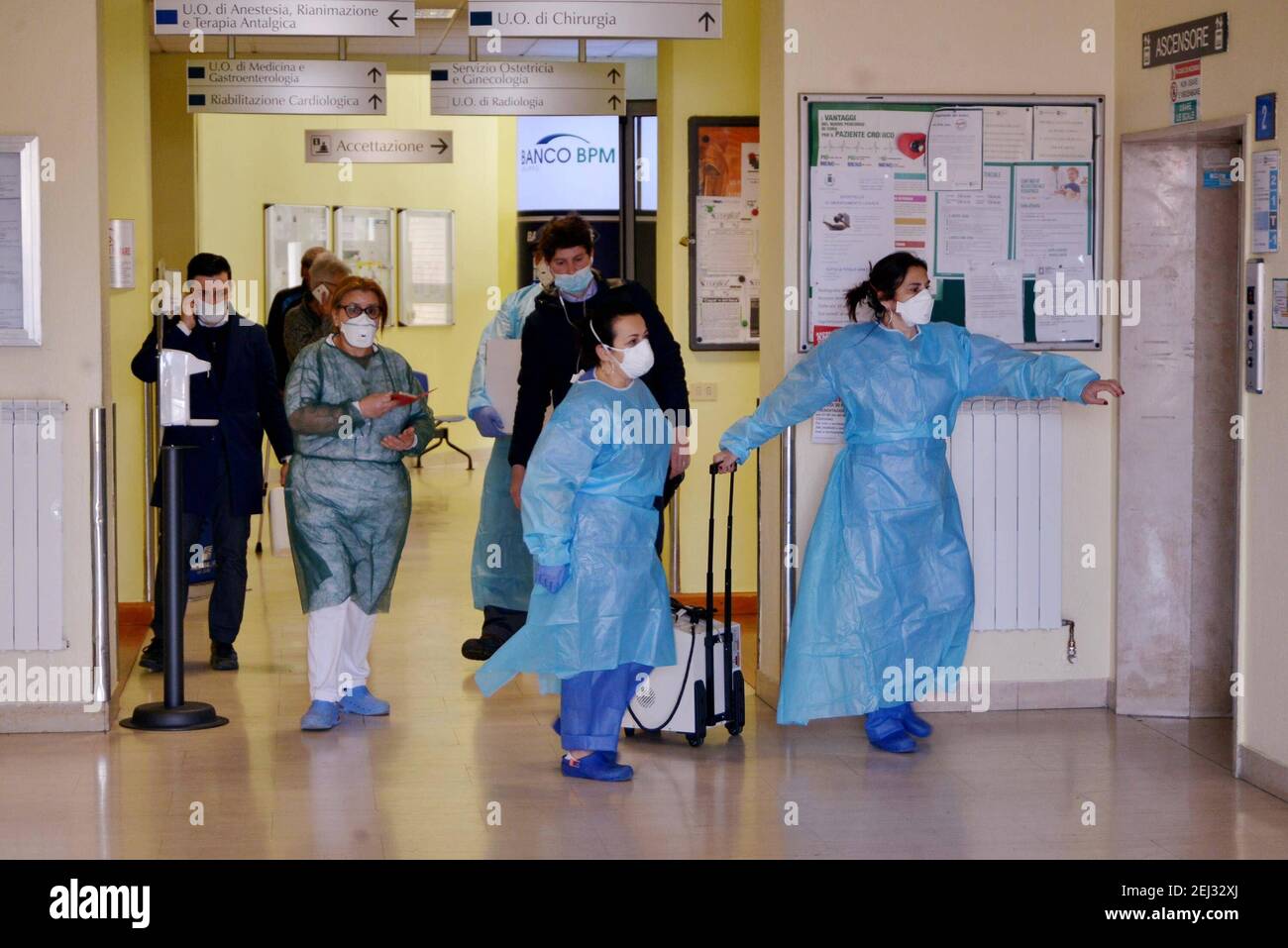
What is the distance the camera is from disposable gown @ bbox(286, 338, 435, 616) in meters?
5.95

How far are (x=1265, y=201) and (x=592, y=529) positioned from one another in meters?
2.14

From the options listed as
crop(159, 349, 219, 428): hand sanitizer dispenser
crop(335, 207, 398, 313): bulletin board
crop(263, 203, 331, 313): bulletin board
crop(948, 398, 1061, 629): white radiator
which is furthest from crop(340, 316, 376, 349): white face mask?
crop(335, 207, 398, 313): bulletin board

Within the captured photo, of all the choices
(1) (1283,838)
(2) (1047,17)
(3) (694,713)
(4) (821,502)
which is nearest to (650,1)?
(2) (1047,17)

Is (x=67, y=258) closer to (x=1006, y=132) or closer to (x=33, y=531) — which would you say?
(x=33, y=531)

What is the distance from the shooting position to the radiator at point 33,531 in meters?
5.88

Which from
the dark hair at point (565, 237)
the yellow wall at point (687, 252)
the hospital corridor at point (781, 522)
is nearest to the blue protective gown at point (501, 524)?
the hospital corridor at point (781, 522)

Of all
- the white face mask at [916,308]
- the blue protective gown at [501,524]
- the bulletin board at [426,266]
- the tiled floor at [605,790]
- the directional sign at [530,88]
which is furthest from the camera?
the bulletin board at [426,266]

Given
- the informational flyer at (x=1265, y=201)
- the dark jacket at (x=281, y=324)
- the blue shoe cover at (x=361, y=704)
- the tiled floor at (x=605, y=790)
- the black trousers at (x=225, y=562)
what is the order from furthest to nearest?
the dark jacket at (x=281, y=324) < the black trousers at (x=225, y=562) < the blue shoe cover at (x=361, y=704) < the informational flyer at (x=1265, y=201) < the tiled floor at (x=605, y=790)

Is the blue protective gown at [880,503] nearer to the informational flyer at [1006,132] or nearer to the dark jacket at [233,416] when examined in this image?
the informational flyer at [1006,132]

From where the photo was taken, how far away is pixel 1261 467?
17.1 ft

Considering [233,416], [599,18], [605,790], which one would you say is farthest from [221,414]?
[605,790]

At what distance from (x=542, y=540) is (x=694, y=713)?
946 millimetres

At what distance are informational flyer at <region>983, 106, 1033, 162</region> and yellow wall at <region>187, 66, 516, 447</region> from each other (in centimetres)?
949

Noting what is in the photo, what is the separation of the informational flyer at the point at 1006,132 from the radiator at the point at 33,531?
3.26 m
